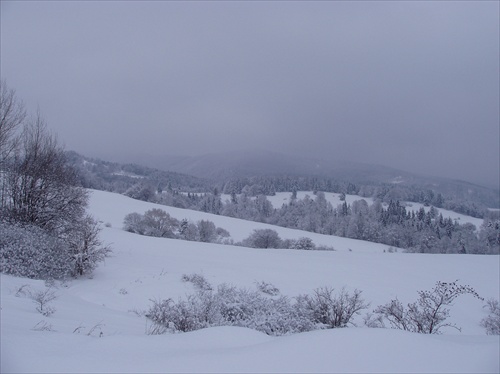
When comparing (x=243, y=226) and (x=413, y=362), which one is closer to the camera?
(x=413, y=362)

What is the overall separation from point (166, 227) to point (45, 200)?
16857mm

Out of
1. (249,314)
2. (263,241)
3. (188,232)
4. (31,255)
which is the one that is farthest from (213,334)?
(188,232)

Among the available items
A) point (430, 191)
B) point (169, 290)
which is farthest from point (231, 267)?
point (430, 191)

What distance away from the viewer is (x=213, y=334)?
3969 mm

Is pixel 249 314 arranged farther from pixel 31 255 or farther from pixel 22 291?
pixel 31 255

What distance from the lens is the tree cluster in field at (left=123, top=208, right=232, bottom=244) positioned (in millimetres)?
28969

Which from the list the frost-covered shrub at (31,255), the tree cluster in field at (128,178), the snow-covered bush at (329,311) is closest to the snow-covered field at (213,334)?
the frost-covered shrub at (31,255)

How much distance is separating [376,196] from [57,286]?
239 feet

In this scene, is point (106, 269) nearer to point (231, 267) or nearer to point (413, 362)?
point (231, 267)

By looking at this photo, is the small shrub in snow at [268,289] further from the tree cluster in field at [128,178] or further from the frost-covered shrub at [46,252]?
the tree cluster in field at [128,178]

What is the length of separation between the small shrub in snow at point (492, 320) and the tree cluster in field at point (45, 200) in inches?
565

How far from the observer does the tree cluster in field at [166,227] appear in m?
29.0

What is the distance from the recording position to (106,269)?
12.5 metres

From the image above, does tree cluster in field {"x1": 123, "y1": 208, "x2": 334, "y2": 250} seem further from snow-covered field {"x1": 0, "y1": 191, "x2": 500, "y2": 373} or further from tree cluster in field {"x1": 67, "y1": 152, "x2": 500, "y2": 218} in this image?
snow-covered field {"x1": 0, "y1": 191, "x2": 500, "y2": 373}
